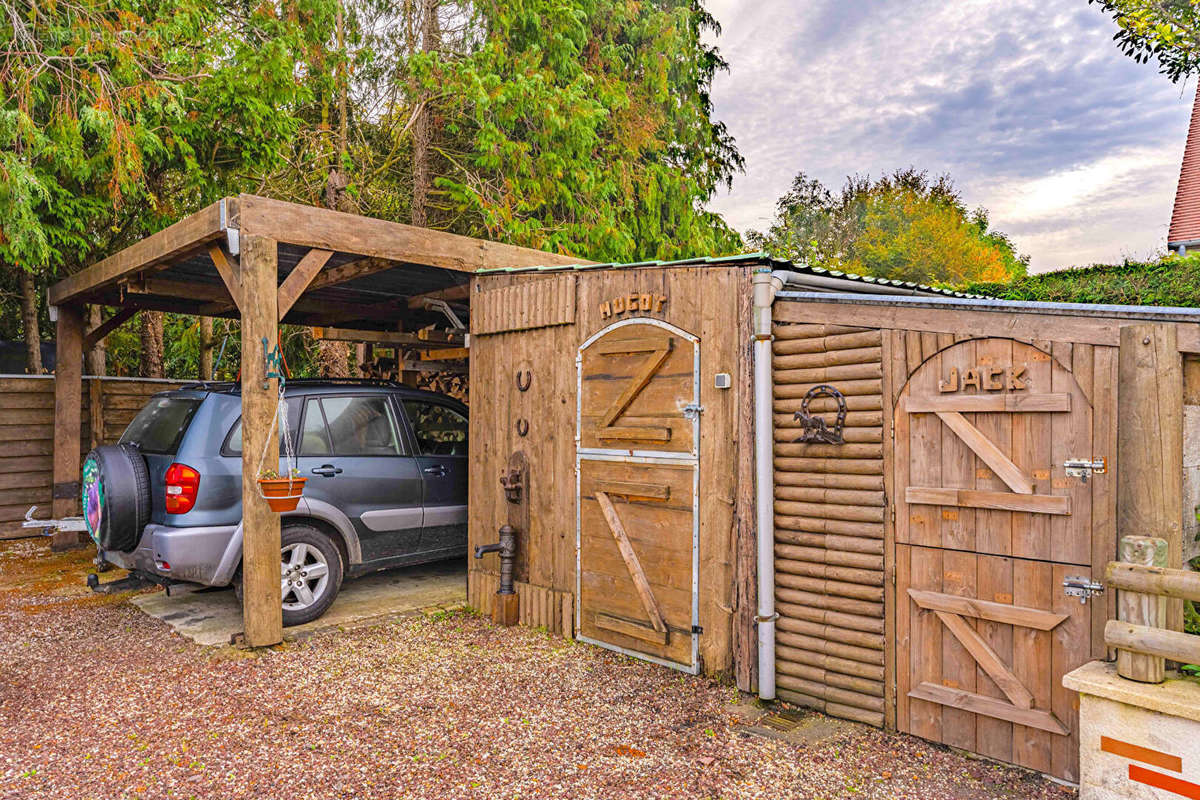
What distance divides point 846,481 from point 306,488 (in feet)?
12.8

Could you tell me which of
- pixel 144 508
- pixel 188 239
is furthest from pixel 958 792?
pixel 188 239

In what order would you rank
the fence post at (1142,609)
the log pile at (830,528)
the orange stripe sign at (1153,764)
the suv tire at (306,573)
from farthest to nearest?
1. the suv tire at (306,573)
2. the log pile at (830,528)
3. the fence post at (1142,609)
4. the orange stripe sign at (1153,764)

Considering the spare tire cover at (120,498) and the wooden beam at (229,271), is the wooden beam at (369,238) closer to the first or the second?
the wooden beam at (229,271)

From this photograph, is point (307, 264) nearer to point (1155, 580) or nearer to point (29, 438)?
point (1155, 580)

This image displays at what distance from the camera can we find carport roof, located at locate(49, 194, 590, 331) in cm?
502

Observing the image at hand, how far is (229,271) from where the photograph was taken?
5160mm

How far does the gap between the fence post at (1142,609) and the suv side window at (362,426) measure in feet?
16.7

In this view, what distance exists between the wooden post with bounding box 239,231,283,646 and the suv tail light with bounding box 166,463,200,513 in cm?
45

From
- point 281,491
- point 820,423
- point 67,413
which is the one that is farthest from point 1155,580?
point 67,413

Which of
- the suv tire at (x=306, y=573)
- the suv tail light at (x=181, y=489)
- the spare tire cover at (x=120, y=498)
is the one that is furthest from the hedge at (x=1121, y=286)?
the spare tire cover at (x=120, y=498)

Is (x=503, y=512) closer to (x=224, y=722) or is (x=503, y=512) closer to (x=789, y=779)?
(x=224, y=722)

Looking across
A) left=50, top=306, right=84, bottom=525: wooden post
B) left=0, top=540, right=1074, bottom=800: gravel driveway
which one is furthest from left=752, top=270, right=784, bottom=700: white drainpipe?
left=50, top=306, right=84, bottom=525: wooden post

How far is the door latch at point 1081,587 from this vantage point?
122 inches

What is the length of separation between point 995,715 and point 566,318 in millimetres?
3511
